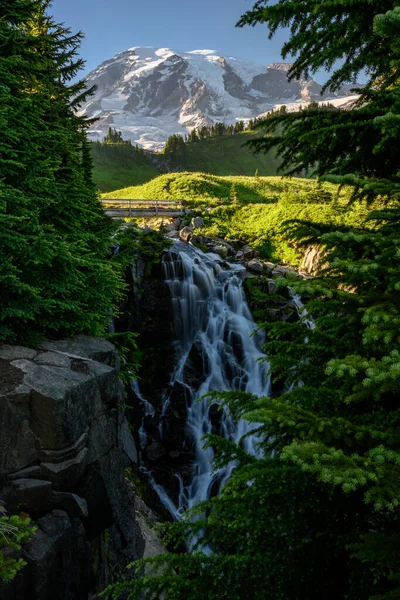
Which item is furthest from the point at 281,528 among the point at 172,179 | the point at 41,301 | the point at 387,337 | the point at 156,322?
the point at 172,179

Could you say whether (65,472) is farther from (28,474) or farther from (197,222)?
(197,222)

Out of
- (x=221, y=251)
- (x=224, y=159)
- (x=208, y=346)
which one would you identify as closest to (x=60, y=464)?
(x=208, y=346)

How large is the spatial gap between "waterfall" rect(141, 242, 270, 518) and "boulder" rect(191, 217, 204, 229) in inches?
339

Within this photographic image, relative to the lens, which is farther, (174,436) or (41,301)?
(174,436)

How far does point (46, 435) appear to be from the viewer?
21.2 ft

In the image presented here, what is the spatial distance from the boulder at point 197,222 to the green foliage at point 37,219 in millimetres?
19859

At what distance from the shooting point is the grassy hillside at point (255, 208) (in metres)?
28.7

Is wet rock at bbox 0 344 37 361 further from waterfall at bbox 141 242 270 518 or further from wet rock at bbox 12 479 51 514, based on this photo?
waterfall at bbox 141 242 270 518

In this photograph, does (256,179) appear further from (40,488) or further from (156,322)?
(40,488)

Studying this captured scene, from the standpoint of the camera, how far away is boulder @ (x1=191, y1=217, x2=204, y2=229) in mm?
31295

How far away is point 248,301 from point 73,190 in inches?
530

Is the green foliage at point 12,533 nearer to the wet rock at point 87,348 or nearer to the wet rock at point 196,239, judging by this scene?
the wet rock at point 87,348

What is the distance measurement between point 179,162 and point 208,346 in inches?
4543

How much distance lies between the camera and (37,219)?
26.1 feet
